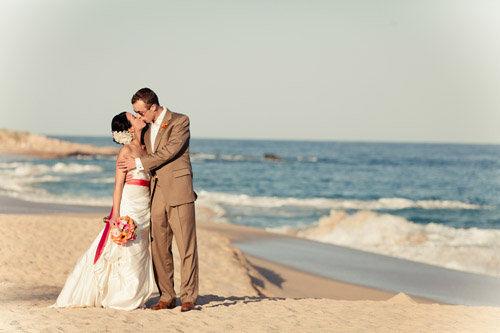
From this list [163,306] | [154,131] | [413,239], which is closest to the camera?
[154,131]

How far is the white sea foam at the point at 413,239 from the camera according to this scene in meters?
14.4

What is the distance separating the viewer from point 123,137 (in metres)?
5.64

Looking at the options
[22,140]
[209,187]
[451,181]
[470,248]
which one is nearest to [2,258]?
[470,248]

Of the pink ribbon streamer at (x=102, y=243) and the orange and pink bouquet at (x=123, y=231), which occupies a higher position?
the orange and pink bouquet at (x=123, y=231)

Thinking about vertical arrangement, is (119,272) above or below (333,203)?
above

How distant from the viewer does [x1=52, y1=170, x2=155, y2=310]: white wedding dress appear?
5.65 metres

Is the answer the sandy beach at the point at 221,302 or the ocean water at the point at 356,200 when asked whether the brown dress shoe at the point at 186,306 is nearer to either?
the sandy beach at the point at 221,302

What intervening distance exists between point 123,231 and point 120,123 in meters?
1.07

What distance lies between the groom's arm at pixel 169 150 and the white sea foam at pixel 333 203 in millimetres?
20994

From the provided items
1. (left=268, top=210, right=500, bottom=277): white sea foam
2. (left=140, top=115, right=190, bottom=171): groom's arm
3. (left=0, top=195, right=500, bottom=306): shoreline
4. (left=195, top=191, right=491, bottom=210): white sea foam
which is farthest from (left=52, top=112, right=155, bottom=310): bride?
(left=195, top=191, right=491, bottom=210): white sea foam

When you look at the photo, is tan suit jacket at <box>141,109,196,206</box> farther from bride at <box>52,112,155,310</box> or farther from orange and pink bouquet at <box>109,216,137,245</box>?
orange and pink bouquet at <box>109,216,137,245</box>

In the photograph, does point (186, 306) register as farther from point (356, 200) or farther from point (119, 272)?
point (356, 200)

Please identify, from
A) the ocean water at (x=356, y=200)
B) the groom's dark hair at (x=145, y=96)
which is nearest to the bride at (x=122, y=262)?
the groom's dark hair at (x=145, y=96)

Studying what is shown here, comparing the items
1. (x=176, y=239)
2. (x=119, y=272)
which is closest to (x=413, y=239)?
(x=176, y=239)
